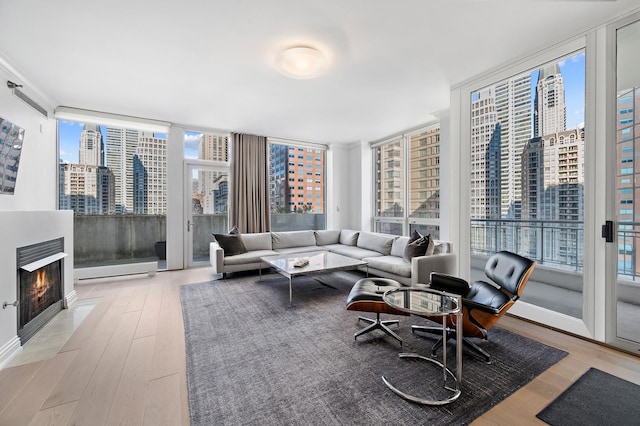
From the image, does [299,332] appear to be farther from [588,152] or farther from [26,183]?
[26,183]

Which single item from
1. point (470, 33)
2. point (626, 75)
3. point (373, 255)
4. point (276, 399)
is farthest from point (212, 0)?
point (373, 255)

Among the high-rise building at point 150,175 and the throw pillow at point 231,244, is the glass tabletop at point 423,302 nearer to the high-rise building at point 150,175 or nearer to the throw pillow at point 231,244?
the throw pillow at point 231,244

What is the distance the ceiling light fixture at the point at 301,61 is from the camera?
264 centimetres

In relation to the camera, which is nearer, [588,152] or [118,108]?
[588,152]

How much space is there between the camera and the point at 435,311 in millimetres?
1790

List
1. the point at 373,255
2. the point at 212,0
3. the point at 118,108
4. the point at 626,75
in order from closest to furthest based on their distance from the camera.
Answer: the point at 212,0
the point at 626,75
the point at 118,108
the point at 373,255

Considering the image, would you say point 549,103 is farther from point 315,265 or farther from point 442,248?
point 315,265

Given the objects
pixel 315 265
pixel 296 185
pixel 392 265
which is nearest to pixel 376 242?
pixel 392 265

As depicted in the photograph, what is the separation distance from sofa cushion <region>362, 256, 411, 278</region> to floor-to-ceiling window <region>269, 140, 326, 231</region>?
2583 millimetres

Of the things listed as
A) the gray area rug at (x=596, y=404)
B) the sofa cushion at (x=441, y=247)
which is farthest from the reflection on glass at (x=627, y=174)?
the sofa cushion at (x=441, y=247)

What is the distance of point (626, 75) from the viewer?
2264 millimetres

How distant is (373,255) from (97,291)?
419cm

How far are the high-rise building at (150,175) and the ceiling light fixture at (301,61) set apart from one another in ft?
11.1

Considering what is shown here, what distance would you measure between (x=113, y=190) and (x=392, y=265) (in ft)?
16.3
